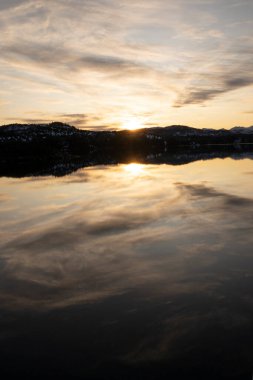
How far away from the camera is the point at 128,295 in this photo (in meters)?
12.3

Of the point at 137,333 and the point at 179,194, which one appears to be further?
the point at 179,194

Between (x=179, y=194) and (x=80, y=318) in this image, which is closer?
(x=80, y=318)

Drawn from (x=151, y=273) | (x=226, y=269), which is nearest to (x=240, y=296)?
(x=226, y=269)

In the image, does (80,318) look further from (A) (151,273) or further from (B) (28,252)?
(B) (28,252)

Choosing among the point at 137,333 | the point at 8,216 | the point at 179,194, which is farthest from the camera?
the point at 179,194

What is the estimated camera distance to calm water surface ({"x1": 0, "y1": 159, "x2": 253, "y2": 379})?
8.80m

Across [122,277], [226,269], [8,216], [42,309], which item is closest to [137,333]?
[42,309]

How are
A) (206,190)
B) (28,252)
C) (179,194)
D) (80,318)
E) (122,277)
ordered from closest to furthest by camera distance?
(80,318), (122,277), (28,252), (179,194), (206,190)

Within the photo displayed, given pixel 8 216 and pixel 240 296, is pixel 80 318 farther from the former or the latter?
pixel 8 216

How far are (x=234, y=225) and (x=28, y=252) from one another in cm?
1133

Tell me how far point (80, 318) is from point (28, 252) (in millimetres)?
7481

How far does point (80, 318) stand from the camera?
10805 mm

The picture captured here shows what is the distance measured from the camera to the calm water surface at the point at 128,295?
8.80m

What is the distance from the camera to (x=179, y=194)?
117 ft
